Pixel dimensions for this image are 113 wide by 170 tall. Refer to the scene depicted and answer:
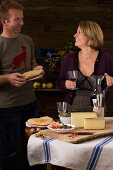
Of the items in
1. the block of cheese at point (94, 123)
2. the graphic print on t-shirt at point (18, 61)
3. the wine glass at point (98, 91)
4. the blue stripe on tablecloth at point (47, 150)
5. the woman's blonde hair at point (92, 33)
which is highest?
the woman's blonde hair at point (92, 33)

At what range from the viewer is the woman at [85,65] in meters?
2.96

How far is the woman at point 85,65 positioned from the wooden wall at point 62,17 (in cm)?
203

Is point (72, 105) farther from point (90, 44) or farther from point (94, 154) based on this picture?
point (94, 154)

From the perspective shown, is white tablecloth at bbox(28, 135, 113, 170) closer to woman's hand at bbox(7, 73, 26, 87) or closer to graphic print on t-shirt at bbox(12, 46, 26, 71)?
woman's hand at bbox(7, 73, 26, 87)

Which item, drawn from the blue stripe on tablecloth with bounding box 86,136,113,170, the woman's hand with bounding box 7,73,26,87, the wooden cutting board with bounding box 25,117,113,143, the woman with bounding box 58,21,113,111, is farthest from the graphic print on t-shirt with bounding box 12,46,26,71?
the blue stripe on tablecloth with bounding box 86,136,113,170

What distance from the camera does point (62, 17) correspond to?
5.12 meters

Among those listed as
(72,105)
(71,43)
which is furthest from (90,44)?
(71,43)

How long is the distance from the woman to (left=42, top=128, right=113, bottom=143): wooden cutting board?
712 millimetres

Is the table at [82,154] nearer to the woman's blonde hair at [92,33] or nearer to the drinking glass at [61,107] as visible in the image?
the drinking glass at [61,107]

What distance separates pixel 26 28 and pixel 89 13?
86cm

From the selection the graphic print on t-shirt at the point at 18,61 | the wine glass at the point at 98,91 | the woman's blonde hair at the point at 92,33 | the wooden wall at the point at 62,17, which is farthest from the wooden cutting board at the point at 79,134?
the wooden wall at the point at 62,17

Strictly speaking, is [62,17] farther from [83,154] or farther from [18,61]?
[83,154]

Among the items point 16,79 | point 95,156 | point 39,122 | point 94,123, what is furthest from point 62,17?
point 95,156

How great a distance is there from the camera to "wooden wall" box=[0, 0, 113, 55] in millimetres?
5105
